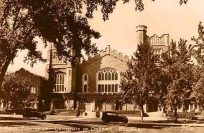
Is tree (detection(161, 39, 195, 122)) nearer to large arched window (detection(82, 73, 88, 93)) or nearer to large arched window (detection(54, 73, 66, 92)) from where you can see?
large arched window (detection(82, 73, 88, 93))

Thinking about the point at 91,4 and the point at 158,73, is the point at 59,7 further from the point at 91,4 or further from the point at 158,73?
the point at 158,73

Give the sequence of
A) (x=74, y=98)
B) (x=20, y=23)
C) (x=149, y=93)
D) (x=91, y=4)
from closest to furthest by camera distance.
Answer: (x=91, y=4) < (x=20, y=23) < (x=149, y=93) < (x=74, y=98)

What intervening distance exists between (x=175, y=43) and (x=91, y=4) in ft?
86.4

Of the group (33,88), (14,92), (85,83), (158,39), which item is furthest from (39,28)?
(158,39)

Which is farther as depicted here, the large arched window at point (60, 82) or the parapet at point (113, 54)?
the large arched window at point (60, 82)

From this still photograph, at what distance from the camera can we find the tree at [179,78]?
1606 inches

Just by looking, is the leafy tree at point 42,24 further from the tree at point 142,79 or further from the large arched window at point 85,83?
the large arched window at point 85,83

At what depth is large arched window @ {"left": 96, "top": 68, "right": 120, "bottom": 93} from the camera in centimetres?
6731

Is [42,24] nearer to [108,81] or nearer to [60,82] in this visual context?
[108,81]

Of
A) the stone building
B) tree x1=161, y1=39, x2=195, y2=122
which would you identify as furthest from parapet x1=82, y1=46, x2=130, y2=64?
tree x1=161, y1=39, x2=195, y2=122

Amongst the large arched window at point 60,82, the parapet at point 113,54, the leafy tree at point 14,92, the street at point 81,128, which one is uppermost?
the parapet at point 113,54

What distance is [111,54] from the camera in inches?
2714

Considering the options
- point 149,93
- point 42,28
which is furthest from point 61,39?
point 149,93

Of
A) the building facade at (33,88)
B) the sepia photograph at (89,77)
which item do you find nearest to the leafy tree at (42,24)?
the sepia photograph at (89,77)
